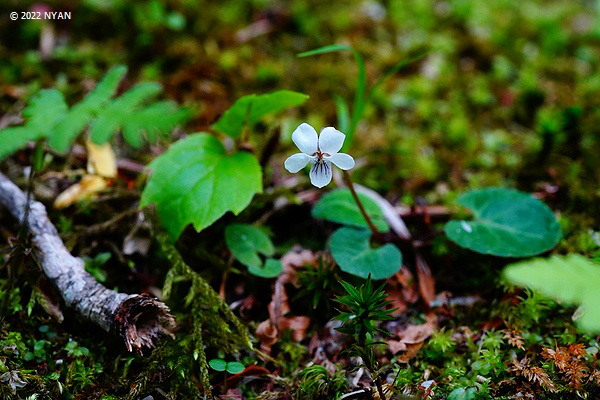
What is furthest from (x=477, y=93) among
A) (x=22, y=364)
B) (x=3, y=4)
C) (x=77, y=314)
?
(x=3, y=4)

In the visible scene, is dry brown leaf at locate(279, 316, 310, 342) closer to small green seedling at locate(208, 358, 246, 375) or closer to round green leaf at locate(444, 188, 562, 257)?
small green seedling at locate(208, 358, 246, 375)

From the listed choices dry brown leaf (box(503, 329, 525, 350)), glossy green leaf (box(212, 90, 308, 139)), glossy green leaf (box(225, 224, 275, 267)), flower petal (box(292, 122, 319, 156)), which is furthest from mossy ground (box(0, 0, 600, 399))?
flower petal (box(292, 122, 319, 156))

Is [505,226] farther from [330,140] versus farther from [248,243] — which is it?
[248,243]

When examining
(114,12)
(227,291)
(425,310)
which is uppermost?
(114,12)

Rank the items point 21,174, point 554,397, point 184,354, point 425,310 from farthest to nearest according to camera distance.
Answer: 1. point 21,174
2. point 425,310
3. point 184,354
4. point 554,397

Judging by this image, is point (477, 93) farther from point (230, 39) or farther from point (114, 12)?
point (114, 12)

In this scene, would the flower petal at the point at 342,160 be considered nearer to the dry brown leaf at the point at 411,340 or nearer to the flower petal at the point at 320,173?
the flower petal at the point at 320,173
